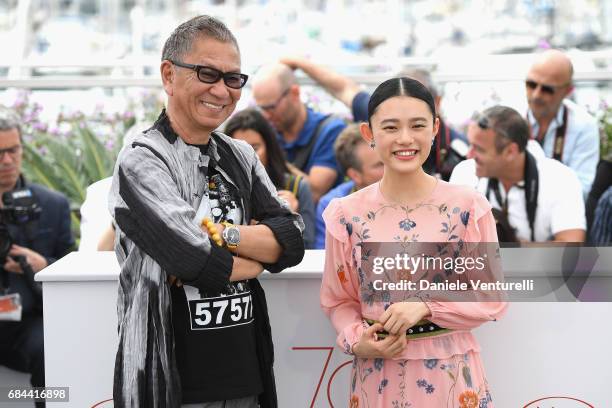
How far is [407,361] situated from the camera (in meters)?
2.76

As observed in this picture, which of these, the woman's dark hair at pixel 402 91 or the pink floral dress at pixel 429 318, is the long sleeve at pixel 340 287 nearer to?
the pink floral dress at pixel 429 318

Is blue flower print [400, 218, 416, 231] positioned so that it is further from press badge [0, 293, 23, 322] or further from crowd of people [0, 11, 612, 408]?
press badge [0, 293, 23, 322]

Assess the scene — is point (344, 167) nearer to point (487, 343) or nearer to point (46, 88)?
point (487, 343)

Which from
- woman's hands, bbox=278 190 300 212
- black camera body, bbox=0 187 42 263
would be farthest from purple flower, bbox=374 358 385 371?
black camera body, bbox=0 187 42 263

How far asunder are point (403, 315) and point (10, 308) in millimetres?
2407

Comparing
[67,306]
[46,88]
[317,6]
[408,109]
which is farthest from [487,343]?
[317,6]

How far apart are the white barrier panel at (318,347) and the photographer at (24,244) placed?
124 cm

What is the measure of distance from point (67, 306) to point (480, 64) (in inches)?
231

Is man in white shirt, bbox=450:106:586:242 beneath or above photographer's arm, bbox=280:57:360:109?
beneath

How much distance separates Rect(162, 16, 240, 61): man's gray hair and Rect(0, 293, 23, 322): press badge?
2124 millimetres

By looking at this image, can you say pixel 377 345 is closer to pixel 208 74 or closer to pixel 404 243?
pixel 404 243

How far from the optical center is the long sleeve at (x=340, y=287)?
9.25 feet

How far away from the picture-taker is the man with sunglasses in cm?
253

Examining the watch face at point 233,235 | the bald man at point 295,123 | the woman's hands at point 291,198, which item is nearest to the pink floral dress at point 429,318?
the watch face at point 233,235
